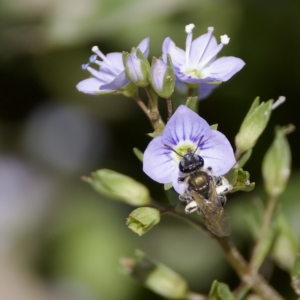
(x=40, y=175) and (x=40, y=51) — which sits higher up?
(x=40, y=51)

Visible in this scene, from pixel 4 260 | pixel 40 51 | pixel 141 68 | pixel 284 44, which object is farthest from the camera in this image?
pixel 4 260

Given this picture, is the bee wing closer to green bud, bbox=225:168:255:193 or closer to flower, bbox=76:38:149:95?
green bud, bbox=225:168:255:193

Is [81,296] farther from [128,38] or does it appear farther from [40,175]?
[128,38]

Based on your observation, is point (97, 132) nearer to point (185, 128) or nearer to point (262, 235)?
point (262, 235)

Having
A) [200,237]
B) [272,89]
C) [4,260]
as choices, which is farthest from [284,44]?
[4,260]

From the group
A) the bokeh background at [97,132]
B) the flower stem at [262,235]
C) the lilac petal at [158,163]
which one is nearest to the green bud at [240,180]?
the lilac petal at [158,163]

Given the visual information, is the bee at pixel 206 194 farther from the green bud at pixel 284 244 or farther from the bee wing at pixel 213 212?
the green bud at pixel 284 244

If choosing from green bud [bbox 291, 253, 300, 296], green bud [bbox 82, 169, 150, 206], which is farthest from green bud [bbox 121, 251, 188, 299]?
green bud [bbox 291, 253, 300, 296]
